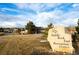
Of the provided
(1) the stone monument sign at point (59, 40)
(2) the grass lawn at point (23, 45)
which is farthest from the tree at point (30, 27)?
(1) the stone monument sign at point (59, 40)

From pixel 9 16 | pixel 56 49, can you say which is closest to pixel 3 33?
pixel 9 16

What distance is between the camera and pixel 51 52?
58.4 inches

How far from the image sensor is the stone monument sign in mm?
1492

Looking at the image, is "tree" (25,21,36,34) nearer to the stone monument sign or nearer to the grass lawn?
the grass lawn

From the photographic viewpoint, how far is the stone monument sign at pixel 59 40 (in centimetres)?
149

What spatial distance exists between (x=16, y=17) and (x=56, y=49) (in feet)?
1.56

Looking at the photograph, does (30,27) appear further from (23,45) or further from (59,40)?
(59,40)

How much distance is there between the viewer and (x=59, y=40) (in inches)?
59.0

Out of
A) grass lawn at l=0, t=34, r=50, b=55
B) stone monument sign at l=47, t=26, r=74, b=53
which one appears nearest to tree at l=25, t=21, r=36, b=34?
grass lawn at l=0, t=34, r=50, b=55

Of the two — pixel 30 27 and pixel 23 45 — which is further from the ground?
pixel 30 27

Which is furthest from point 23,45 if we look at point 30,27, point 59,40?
point 59,40

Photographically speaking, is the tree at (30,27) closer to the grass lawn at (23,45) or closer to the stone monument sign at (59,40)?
the grass lawn at (23,45)

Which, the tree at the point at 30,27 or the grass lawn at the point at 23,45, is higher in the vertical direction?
the tree at the point at 30,27
